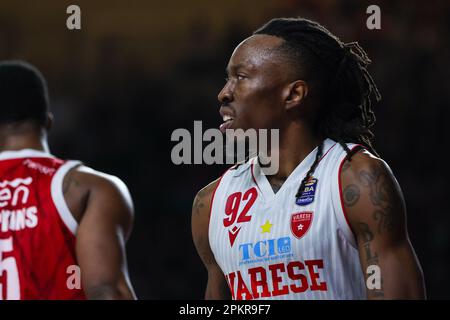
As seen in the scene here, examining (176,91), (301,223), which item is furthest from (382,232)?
(176,91)

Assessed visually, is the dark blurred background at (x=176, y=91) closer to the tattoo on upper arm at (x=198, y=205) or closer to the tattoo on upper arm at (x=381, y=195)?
the tattoo on upper arm at (x=198, y=205)

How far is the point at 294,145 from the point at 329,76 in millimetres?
305

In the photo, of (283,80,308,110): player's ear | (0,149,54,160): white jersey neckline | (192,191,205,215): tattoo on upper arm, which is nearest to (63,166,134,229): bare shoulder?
(0,149,54,160): white jersey neckline

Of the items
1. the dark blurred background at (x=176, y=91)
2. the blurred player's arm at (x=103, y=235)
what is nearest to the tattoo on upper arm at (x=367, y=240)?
the blurred player's arm at (x=103, y=235)

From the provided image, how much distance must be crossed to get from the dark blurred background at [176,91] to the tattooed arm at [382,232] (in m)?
4.56

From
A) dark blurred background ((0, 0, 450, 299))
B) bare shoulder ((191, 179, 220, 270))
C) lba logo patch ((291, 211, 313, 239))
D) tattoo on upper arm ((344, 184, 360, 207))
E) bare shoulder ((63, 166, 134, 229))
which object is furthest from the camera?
dark blurred background ((0, 0, 450, 299))

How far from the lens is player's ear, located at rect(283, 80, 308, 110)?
3.00m

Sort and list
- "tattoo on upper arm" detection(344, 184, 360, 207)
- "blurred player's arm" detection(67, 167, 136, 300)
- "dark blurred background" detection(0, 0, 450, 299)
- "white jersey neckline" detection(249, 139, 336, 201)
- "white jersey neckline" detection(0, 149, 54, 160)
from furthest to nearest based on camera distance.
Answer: "dark blurred background" detection(0, 0, 450, 299), "white jersey neckline" detection(0, 149, 54, 160), "blurred player's arm" detection(67, 167, 136, 300), "white jersey neckline" detection(249, 139, 336, 201), "tattoo on upper arm" detection(344, 184, 360, 207)

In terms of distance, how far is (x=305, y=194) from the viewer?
9.37 ft

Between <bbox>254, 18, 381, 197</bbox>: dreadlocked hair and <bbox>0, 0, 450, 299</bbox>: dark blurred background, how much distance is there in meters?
4.24

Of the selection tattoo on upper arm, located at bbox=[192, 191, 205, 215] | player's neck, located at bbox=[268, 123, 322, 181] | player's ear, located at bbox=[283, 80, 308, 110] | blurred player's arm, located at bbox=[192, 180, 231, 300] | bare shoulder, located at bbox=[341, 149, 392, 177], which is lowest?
blurred player's arm, located at bbox=[192, 180, 231, 300]

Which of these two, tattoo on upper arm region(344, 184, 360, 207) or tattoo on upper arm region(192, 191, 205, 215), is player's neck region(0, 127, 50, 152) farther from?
tattoo on upper arm region(344, 184, 360, 207)

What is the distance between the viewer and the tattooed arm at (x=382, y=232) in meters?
2.54
